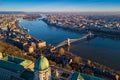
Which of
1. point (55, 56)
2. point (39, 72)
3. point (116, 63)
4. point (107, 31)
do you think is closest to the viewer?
point (39, 72)

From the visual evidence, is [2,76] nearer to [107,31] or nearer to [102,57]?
[102,57]

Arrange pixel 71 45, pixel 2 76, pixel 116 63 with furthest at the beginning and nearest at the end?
pixel 71 45 → pixel 116 63 → pixel 2 76

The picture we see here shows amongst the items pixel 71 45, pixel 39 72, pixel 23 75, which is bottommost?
pixel 71 45

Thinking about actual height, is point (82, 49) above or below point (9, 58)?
below

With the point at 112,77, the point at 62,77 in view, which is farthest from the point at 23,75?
the point at 112,77

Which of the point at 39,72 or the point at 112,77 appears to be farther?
the point at 112,77

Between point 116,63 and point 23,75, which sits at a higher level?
point 23,75

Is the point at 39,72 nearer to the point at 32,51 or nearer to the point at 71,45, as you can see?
the point at 32,51

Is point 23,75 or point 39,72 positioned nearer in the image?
point 39,72

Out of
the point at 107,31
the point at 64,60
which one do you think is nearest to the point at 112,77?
the point at 64,60
